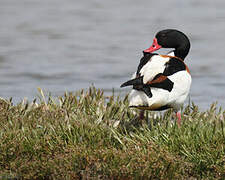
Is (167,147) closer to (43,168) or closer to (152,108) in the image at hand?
(152,108)

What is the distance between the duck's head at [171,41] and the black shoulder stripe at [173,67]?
34.2 inches

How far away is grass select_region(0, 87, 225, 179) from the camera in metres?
6.77

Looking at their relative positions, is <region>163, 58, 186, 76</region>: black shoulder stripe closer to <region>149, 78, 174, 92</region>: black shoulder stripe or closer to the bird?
the bird

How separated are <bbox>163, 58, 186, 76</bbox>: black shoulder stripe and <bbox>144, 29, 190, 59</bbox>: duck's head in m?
0.87

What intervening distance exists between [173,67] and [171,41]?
117 centimetres

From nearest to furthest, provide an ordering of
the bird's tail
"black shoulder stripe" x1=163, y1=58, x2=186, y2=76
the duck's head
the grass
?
the grass
the bird's tail
"black shoulder stripe" x1=163, y1=58, x2=186, y2=76
the duck's head

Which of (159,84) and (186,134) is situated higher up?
(159,84)

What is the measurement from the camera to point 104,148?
24.4 feet

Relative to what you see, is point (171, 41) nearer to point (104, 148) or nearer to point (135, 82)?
point (135, 82)

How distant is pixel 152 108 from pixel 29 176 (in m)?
2.02

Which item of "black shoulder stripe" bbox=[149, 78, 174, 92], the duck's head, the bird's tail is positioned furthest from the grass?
the duck's head

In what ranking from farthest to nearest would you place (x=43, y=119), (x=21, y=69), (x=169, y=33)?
(x=21, y=69)
(x=169, y=33)
(x=43, y=119)

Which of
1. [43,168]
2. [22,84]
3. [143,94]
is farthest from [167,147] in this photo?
[22,84]

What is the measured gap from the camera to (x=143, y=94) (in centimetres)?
785
